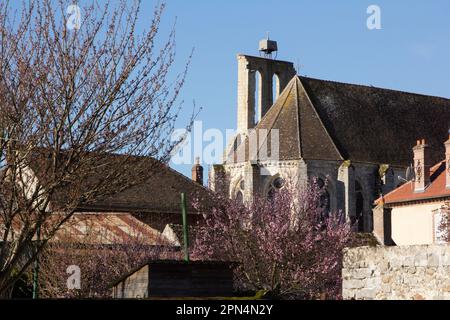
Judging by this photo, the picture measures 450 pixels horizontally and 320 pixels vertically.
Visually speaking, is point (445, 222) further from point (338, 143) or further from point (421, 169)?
point (338, 143)

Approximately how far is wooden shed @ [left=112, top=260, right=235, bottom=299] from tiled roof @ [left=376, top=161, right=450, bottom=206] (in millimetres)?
25110

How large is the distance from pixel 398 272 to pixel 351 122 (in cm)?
3775

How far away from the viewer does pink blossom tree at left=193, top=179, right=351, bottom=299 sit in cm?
2478

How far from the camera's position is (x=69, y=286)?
2342 cm

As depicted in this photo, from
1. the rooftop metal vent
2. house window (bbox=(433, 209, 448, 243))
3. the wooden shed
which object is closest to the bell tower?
the rooftop metal vent

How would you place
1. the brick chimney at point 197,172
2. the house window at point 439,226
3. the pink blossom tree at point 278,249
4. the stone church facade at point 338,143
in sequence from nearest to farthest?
the pink blossom tree at point 278,249 < the house window at point 439,226 < the stone church facade at point 338,143 < the brick chimney at point 197,172

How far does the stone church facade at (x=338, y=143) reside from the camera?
47031 mm

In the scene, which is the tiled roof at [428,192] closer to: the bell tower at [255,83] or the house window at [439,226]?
the house window at [439,226]

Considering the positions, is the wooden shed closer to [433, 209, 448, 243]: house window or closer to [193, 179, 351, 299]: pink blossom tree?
[193, 179, 351, 299]: pink blossom tree

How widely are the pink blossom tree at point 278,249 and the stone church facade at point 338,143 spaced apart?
46.2ft

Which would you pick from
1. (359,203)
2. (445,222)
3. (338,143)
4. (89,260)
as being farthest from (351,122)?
(89,260)

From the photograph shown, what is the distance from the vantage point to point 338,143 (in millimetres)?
48750

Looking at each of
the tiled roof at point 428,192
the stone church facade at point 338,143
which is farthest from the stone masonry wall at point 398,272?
the stone church facade at point 338,143
